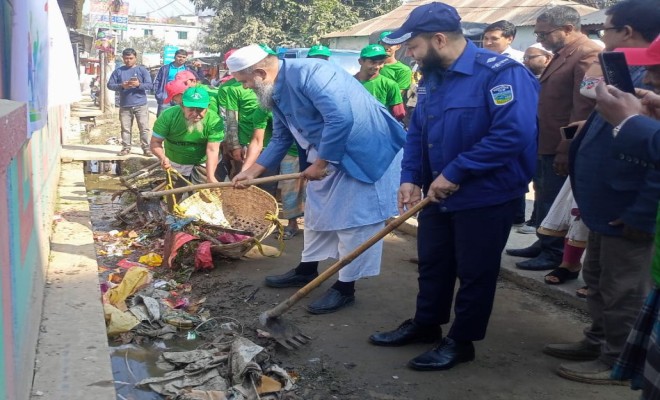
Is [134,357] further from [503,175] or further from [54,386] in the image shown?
[503,175]

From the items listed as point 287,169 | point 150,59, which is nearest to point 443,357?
point 287,169

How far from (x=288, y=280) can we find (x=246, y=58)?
1701 millimetres

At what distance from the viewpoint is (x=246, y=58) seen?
4.27 m

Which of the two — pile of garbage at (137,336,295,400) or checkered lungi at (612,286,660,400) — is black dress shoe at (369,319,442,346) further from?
checkered lungi at (612,286,660,400)

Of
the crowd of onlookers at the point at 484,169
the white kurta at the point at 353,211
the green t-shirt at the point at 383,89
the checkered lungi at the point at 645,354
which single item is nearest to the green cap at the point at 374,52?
the green t-shirt at the point at 383,89

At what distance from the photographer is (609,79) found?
2.45 meters

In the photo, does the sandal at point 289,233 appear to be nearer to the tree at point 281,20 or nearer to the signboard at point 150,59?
the tree at point 281,20

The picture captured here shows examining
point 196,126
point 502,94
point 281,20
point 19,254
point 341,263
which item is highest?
point 281,20

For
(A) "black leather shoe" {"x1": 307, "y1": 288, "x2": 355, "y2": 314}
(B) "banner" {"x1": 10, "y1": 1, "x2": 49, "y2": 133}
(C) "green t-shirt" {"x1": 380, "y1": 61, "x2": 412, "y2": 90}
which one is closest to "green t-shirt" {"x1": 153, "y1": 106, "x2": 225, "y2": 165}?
(C) "green t-shirt" {"x1": 380, "y1": 61, "x2": 412, "y2": 90}

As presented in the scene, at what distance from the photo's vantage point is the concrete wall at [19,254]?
1.90 metres

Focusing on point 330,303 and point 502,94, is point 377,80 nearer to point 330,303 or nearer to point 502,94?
point 330,303

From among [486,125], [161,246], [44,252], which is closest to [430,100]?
[486,125]

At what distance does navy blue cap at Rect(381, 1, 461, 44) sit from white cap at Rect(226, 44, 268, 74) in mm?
1171

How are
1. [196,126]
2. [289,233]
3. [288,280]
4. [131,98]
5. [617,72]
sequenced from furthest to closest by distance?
[131,98] < [289,233] < [196,126] < [288,280] < [617,72]
